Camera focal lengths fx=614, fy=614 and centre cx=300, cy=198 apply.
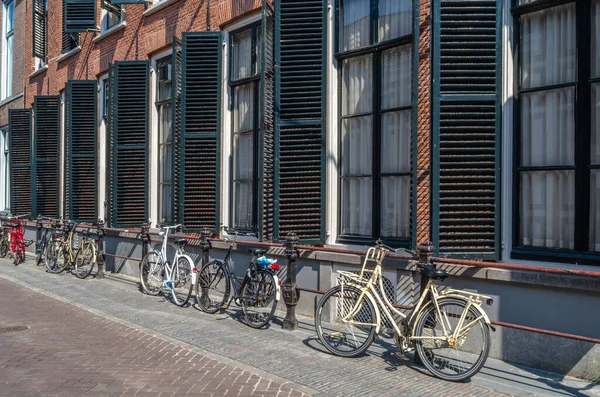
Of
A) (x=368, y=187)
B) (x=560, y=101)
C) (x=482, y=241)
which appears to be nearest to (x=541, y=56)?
(x=560, y=101)

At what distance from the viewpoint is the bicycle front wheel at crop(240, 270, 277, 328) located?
7496 millimetres

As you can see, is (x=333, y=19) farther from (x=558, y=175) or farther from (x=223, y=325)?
(x=223, y=325)

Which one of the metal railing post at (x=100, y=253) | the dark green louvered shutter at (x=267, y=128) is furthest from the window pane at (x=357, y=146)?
the metal railing post at (x=100, y=253)

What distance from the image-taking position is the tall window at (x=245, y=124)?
9664 mm

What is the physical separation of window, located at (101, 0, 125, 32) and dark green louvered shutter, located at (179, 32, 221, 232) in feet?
12.7

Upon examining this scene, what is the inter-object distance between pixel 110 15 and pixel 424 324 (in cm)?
1140

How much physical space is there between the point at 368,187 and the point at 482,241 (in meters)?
1.96

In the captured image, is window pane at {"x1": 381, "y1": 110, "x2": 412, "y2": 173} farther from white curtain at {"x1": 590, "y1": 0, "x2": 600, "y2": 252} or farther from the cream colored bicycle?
white curtain at {"x1": 590, "y1": 0, "x2": 600, "y2": 252}

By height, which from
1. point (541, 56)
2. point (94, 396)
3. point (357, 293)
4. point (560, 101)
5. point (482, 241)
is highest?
point (541, 56)

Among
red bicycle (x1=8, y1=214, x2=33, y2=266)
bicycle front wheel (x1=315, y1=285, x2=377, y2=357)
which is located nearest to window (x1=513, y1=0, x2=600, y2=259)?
bicycle front wheel (x1=315, y1=285, x2=377, y2=357)

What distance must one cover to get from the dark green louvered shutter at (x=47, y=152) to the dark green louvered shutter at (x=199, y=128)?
734 centimetres

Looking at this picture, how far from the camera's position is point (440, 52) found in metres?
6.36

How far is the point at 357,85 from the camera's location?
26.2ft

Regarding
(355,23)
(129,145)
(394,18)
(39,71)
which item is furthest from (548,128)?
(39,71)
